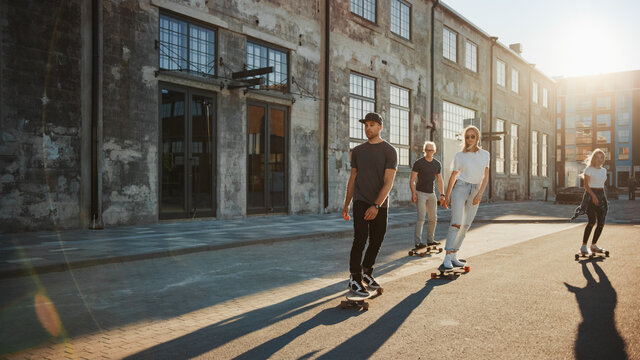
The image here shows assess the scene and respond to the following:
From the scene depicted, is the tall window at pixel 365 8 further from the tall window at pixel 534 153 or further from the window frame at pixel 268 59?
the tall window at pixel 534 153

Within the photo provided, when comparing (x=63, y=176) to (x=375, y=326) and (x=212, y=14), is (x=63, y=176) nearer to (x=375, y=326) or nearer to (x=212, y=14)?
(x=212, y=14)

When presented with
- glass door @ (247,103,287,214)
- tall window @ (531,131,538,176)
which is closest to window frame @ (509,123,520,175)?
tall window @ (531,131,538,176)

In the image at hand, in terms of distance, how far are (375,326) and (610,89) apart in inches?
3292

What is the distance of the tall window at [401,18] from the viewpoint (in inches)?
848

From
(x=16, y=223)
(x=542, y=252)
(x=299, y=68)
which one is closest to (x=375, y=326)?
(x=542, y=252)

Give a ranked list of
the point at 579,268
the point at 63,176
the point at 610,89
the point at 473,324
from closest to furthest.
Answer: the point at 473,324 < the point at 579,268 < the point at 63,176 < the point at 610,89

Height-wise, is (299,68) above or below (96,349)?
above

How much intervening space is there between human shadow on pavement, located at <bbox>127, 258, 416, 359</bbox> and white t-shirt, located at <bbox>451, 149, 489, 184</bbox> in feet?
7.64

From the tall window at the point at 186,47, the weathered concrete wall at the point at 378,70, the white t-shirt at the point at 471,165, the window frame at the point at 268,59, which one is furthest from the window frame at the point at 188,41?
the white t-shirt at the point at 471,165

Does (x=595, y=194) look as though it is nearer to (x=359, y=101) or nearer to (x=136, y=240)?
(x=136, y=240)

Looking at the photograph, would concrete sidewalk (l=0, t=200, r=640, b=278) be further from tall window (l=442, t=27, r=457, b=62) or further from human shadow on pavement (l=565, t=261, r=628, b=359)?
tall window (l=442, t=27, r=457, b=62)

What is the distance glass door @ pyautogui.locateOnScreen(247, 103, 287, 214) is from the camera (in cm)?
1484

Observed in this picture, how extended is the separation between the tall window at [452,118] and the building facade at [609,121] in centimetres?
5066

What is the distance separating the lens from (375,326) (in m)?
3.97
